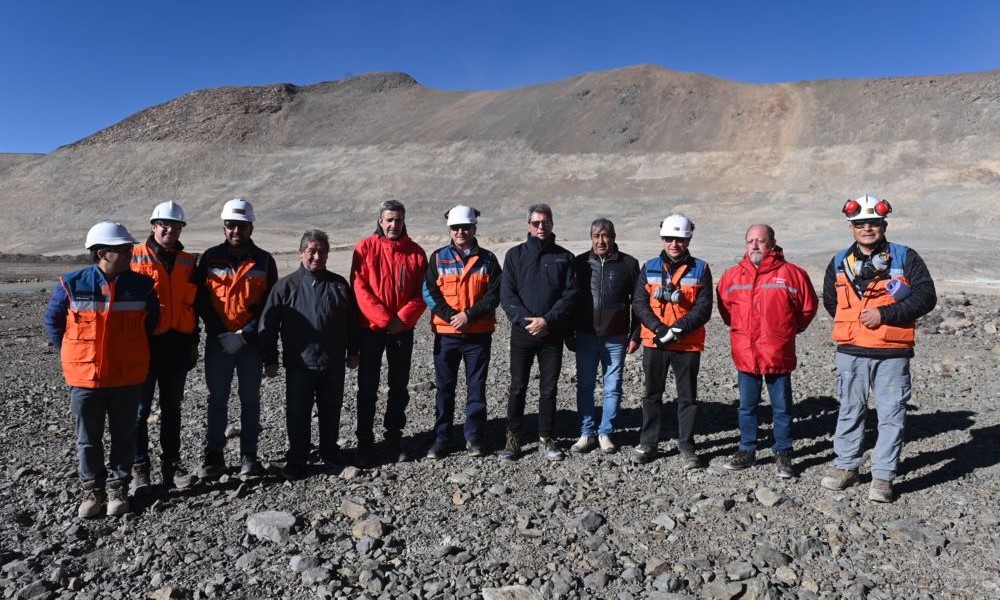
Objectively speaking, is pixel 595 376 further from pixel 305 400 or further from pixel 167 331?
pixel 167 331

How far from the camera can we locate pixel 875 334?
466cm

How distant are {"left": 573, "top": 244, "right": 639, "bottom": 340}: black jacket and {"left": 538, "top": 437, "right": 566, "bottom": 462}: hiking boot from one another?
0.91 m

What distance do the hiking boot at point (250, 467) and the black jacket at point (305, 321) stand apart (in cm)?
71

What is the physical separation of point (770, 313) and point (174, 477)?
4.36 meters

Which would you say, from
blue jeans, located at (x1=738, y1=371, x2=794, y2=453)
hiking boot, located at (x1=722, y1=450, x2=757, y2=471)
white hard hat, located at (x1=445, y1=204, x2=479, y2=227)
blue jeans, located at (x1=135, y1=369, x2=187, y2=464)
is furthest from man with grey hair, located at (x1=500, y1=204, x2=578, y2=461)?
blue jeans, located at (x1=135, y1=369, x2=187, y2=464)

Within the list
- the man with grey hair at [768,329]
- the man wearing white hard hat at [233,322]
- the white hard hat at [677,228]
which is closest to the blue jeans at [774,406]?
the man with grey hair at [768,329]

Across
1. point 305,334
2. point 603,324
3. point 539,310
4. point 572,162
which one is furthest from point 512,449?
point 572,162

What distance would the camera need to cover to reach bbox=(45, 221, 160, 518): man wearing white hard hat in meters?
4.30

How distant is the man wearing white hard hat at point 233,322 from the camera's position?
4.98 metres

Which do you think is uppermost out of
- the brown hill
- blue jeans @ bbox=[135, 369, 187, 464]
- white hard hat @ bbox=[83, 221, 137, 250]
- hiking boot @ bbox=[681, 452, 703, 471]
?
the brown hill

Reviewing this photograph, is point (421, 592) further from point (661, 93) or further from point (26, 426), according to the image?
point (661, 93)

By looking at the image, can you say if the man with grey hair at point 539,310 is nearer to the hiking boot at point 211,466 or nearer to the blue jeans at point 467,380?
the blue jeans at point 467,380

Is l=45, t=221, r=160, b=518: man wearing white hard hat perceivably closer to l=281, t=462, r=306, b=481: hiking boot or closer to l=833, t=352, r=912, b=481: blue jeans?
l=281, t=462, r=306, b=481: hiking boot

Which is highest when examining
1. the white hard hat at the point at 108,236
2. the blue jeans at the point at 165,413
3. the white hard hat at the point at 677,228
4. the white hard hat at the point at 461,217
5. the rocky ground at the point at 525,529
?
the white hard hat at the point at 461,217
